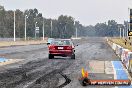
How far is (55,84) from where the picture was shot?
540 inches

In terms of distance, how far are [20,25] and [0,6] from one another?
20.1 metres

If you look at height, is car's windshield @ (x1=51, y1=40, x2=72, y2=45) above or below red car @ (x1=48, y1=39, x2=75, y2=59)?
above

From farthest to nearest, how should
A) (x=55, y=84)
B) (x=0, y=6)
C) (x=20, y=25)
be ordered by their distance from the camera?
(x=0, y=6) → (x=20, y=25) → (x=55, y=84)

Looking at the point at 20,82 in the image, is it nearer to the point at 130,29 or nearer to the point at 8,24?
the point at 130,29

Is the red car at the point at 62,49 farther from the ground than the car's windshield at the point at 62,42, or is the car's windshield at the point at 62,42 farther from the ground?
the car's windshield at the point at 62,42

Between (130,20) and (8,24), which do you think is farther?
(8,24)

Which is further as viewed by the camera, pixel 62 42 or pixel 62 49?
pixel 62 42

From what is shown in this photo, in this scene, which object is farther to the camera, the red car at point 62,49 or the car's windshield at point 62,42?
the car's windshield at point 62,42

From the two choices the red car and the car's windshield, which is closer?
the red car

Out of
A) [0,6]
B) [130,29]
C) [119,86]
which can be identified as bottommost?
[119,86]

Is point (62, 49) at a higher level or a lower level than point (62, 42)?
lower

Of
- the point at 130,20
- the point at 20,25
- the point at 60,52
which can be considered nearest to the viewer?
the point at 130,20

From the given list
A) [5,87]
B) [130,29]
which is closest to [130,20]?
[130,29]

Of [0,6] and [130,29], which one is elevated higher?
[0,6]
